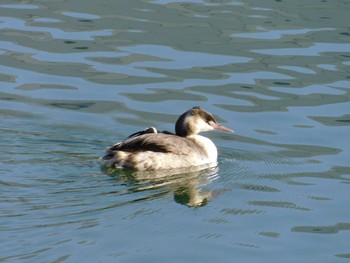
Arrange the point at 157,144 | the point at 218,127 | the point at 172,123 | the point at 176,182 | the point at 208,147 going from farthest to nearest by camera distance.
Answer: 1. the point at 172,123
2. the point at 218,127
3. the point at 208,147
4. the point at 157,144
5. the point at 176,182

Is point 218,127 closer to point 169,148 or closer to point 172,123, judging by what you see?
point 169,148

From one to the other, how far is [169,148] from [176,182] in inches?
32.4

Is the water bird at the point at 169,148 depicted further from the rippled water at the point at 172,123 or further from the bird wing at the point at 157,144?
the rippled water at the point at 172,123

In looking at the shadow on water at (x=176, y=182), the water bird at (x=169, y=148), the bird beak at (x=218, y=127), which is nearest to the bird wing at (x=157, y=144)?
the water bird at (x=169, y=148)

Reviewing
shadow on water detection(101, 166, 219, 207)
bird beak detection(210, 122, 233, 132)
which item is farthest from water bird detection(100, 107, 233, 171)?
shadow on water detection(101, 166, 219, 207)

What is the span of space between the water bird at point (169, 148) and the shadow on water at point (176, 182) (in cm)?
12

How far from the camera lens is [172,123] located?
15953 millimetres

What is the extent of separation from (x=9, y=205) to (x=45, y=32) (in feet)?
27.6

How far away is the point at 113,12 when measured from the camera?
70.9 ft

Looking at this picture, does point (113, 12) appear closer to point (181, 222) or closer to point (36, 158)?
point (36, 158)

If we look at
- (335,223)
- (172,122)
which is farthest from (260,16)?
(335,223)

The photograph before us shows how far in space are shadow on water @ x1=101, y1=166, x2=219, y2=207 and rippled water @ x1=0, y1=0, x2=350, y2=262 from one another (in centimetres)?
3

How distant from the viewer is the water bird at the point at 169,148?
14.0 metres

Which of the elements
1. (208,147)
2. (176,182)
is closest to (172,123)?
(208,147)
